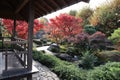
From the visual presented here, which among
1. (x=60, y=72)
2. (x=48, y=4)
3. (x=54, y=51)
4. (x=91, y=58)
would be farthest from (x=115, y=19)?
(x=48, y=4)

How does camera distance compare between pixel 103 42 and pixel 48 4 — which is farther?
pixel 103 42

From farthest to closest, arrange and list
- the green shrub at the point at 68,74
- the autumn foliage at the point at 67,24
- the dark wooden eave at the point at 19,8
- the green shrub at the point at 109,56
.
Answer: the autumn foliage at the point at 67,24
the green shrub at the point at 109,56
the green shrub at the point at 68,74
the dark wooden eave at the point at 19,8

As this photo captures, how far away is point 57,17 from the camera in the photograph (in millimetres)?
18734

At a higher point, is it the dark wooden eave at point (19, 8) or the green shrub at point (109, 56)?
the dark wooden eave at point (19, 8)

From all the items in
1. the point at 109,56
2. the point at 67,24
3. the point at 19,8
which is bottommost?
the point at 109,56

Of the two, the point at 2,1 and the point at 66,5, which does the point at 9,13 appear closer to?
the point at 2,1

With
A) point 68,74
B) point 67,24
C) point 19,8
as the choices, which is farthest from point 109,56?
point 19,8

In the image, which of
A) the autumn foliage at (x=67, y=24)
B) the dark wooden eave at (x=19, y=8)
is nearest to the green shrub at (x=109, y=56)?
the autumn foliage at (x=67, y=24)

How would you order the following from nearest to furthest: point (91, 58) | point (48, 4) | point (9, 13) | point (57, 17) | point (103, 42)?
point (48, 4) → point (9, 13) → point (91, 58) → point (103, 42) → point (57, 17)

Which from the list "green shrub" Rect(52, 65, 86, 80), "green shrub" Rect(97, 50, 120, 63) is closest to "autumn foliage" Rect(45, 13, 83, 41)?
"green shrub" Rect(97, 50, 120, 63)

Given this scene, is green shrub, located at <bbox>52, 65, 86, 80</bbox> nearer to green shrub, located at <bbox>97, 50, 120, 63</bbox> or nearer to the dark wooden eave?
the dark wooden eave

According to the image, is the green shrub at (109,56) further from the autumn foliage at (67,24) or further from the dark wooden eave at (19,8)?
the dark wooden eave at (19,8)

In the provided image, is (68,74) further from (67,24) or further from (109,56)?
(67,24)

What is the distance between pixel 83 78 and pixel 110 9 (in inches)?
687
